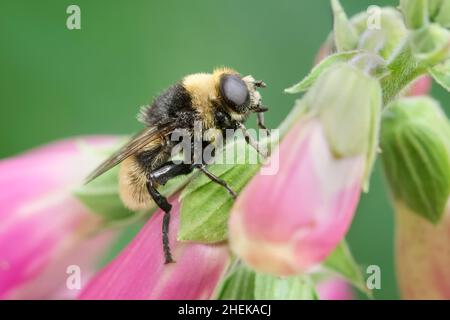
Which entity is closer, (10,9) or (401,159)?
(401,159)

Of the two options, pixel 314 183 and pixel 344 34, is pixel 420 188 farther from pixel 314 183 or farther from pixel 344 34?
pixel 314 183

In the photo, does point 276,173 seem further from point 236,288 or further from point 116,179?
point 116,179

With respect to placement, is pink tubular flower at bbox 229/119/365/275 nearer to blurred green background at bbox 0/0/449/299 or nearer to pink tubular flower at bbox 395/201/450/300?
pink tubular flower at bbox 395/201/450/300

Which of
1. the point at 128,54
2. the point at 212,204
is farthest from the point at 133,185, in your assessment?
the point at 128,54

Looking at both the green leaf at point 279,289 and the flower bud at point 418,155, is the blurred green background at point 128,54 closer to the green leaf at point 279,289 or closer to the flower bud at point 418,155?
the flower bud at point 418,155
